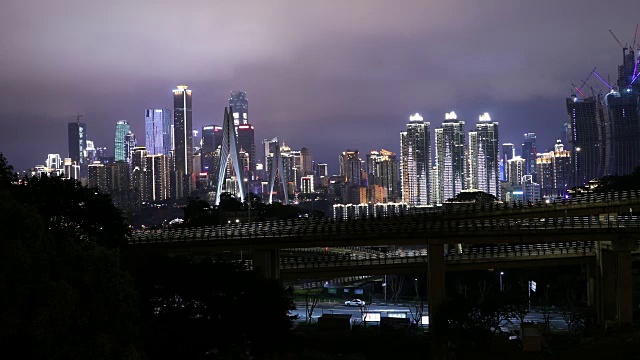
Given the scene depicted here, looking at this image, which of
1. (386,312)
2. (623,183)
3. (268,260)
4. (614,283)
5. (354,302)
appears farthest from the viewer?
(623,183)

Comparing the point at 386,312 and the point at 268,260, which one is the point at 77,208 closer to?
the point at 268,260

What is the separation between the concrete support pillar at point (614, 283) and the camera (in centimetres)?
4966

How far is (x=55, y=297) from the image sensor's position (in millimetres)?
19781

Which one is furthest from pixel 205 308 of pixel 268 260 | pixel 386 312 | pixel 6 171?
pixel 386 312

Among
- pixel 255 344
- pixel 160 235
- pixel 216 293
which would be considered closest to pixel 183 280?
pixel 216 293

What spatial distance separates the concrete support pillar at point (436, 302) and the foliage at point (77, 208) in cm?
1915

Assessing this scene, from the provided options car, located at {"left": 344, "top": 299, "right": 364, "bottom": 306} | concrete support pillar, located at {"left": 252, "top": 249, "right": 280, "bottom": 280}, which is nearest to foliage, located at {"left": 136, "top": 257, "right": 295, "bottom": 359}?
concrete support pillar, located at {"left": 252, "top": 249, "right": 280, "bottom": 280}

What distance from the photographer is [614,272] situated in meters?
52.1

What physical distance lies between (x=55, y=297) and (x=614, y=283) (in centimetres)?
4143

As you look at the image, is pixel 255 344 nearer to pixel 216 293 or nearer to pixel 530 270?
pixel 216 293

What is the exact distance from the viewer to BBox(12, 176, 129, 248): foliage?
3881 cm

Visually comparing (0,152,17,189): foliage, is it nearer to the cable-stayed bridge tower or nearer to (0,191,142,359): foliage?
(0,191,142,359): foliage

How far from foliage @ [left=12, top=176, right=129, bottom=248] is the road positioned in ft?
74.0

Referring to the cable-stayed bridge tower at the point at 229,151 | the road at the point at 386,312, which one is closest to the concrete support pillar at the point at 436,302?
the road at the point at 386,312
